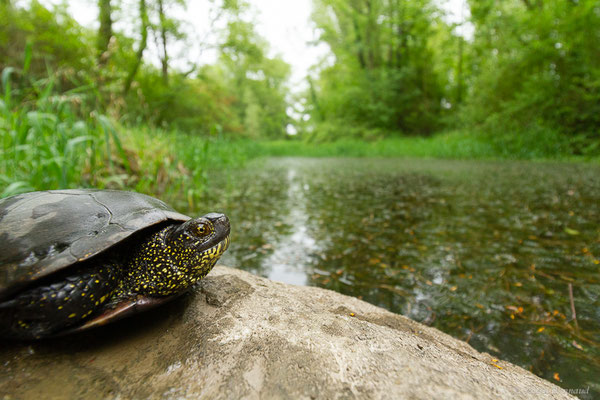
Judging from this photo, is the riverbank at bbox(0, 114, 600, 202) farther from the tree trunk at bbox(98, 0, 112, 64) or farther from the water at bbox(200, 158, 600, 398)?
the tree trunk at bbox(98, 0, 112, 64)

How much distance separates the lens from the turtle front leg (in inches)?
38.2

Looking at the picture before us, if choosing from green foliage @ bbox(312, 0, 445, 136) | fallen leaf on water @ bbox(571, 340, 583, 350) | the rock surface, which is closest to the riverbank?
the rock surface

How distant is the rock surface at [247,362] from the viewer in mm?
857

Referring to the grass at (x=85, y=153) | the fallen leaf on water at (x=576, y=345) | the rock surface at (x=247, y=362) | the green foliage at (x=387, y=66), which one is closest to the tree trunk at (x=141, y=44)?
the grass at (x=85, y=153)

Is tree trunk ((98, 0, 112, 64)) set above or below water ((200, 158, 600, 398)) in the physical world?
above

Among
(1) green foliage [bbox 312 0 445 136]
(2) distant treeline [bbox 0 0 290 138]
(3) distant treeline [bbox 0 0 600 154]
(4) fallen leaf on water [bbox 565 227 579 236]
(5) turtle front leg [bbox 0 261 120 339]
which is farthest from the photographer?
(1) green foliage [bbox 312 0 445 136]

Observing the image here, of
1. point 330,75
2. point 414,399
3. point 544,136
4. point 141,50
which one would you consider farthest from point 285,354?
point 330,75

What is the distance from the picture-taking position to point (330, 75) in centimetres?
2498

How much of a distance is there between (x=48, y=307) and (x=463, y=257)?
2671 mm

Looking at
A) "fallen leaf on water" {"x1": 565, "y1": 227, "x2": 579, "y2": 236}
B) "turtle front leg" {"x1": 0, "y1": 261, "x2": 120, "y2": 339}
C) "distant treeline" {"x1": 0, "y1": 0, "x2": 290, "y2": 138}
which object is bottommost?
"fallen leaf on water" {"x1": 565, "y1": 227, "x2": 579, "y2": 236}

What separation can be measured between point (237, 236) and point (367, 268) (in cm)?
132

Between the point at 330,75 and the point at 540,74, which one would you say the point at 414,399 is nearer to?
the point at 540,74

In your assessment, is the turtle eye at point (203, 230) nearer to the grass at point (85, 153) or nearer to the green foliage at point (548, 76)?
the grass at point (85, 153)

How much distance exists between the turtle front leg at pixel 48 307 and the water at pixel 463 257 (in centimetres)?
141
